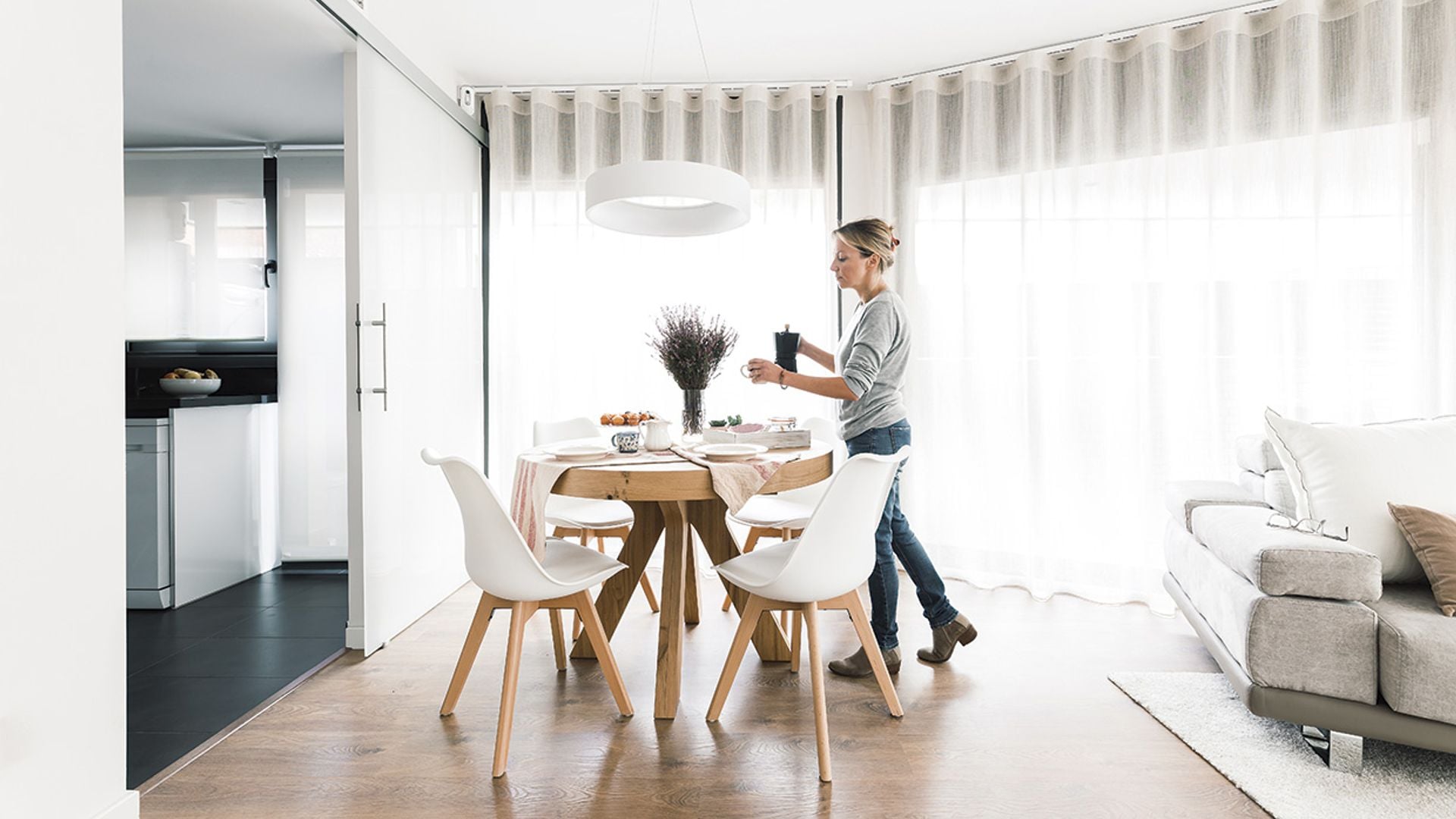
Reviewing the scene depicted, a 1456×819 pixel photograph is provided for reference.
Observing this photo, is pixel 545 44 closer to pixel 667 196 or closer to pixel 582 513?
pixel 667 196

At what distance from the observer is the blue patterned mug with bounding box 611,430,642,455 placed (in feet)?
8.19

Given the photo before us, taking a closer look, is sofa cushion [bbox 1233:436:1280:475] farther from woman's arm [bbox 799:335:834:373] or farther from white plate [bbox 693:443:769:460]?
white plate [bbox 693:443:769:460]

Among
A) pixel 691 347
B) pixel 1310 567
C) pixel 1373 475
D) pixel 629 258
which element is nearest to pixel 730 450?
pixel 691 347

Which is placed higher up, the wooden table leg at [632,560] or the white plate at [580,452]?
the white plate at [580,452]

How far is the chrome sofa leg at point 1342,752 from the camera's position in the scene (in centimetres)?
198

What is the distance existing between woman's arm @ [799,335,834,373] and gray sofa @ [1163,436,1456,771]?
146 cm

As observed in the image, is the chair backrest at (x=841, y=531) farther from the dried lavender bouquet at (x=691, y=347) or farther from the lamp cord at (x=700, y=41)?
the lamp cord at (x=700, y=41)

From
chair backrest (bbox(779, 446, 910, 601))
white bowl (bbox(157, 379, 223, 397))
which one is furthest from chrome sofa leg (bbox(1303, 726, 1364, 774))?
white bowl (bbox(157, 379, 223, 397))

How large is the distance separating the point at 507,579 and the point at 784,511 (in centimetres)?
139

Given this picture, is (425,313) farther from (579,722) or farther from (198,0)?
(579,722)

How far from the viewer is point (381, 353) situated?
304 centimetres

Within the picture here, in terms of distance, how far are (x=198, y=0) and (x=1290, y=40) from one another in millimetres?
4209

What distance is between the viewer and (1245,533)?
2.23m

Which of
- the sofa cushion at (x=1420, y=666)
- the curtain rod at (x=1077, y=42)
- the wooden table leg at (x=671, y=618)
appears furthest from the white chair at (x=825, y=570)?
the curtain rod at (x=1077, y=42)
